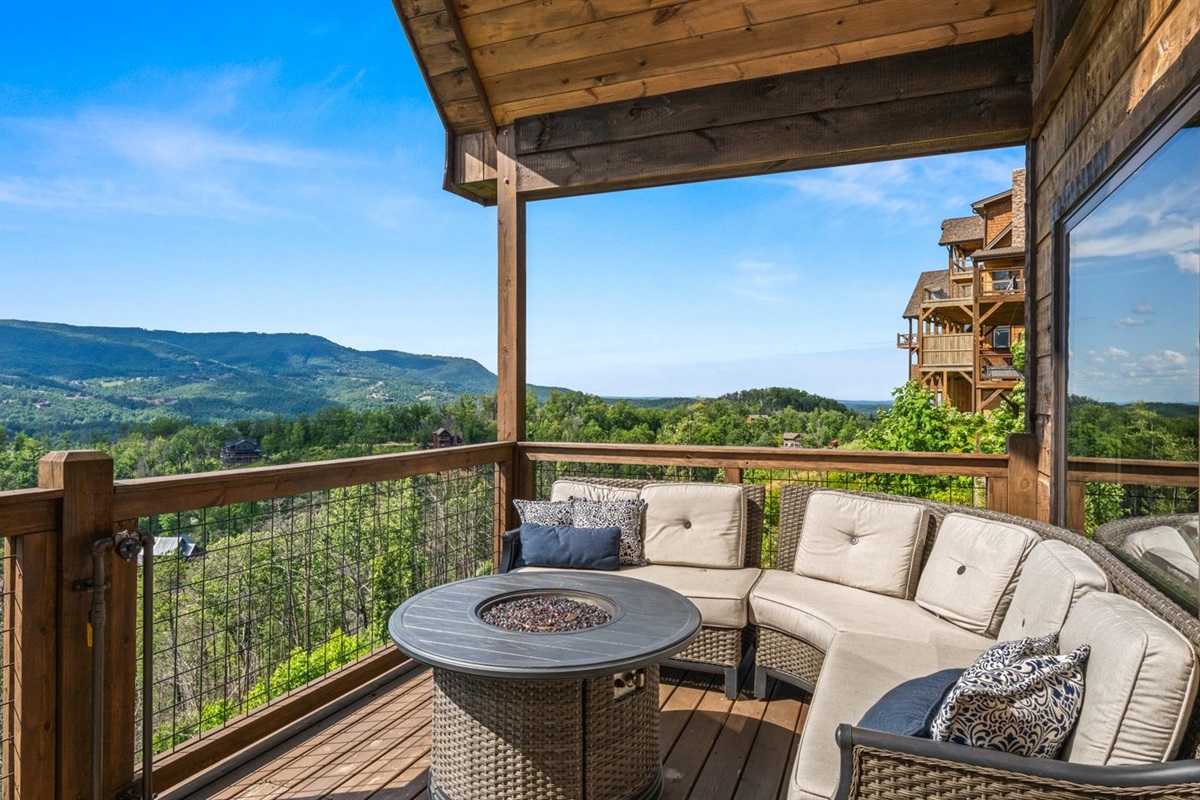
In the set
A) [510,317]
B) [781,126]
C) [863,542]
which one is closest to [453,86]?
[510,317]

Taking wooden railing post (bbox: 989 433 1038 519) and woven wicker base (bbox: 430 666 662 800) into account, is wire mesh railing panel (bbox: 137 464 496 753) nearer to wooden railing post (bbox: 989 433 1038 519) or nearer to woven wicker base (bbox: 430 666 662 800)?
woven wicker base (bbox: 430 666 662 800)

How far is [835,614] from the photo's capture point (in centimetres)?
273

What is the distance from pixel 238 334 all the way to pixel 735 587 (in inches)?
805

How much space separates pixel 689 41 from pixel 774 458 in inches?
89.7

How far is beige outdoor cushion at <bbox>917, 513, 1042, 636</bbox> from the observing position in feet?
8.20

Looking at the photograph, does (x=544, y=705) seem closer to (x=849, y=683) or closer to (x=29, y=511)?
(x=849, y=683)

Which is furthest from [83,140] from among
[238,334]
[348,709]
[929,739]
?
[929,739]

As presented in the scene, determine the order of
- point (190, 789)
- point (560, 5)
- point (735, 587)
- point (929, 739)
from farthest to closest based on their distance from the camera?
1. point (560, 5)
2. point (735, 587)
3. point (190, 789)
4. point (929, 739)

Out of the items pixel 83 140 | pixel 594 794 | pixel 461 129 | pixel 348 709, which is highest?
pixel 83 140

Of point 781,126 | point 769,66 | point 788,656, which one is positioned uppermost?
point 769,66

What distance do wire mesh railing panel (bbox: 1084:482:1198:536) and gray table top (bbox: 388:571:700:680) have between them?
4.04 ft

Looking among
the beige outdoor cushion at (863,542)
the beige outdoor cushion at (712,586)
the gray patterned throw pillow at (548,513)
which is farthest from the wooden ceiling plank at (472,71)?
the beige outdoor cushion at (863,542)

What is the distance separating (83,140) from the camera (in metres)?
31.5

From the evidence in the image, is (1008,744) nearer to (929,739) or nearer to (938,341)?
(929,739)
